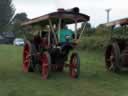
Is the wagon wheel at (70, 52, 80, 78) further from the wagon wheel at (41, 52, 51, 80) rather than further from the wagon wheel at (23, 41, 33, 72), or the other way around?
the wagon wheel at (23, 41, 33, 72)

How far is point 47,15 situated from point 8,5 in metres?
75.6

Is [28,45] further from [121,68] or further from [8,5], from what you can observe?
[8,5]

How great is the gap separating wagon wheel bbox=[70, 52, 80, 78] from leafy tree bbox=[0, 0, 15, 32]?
69.6 metres

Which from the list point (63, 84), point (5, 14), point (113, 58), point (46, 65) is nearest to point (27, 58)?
point (46, 65)

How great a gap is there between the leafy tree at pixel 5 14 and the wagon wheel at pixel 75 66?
69552mm

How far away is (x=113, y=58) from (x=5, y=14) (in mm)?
71610

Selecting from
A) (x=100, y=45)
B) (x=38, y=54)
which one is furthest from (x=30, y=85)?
(x=100, y=45)

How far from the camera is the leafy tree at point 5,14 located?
271 ft

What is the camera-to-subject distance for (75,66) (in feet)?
42.3

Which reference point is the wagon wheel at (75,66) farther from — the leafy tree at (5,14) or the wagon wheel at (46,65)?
the leafy tree at (5,14)

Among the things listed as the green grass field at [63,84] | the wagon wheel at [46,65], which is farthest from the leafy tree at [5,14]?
the wagon wheel at [46,65]

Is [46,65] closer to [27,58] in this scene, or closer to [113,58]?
[27,58]

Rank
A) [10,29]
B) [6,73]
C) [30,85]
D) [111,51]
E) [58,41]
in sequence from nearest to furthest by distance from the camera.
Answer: [30,85] < [58,41] < [6,73] < [111,51] < [10,29]

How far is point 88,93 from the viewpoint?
32.7 ft
